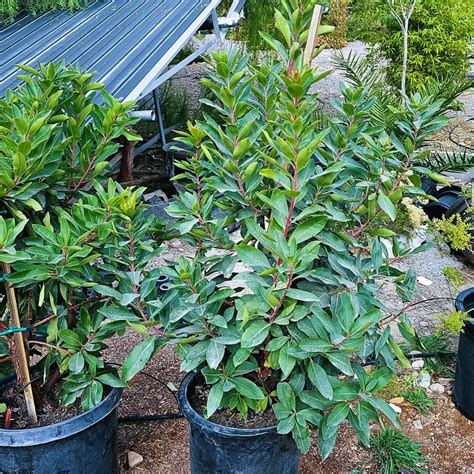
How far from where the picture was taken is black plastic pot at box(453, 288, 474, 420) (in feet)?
7.76

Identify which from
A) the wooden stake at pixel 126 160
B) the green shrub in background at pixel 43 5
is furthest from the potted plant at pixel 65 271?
the green shrub in background at pixel 43 5

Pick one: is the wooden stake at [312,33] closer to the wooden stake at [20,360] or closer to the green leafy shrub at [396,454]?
the wooden stake at [20,360]

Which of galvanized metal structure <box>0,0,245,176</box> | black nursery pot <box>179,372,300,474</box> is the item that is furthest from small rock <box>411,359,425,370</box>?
galvanized metal structure <box>0,0,245,176</box>

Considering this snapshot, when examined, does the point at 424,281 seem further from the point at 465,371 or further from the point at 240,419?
the point at 240,419

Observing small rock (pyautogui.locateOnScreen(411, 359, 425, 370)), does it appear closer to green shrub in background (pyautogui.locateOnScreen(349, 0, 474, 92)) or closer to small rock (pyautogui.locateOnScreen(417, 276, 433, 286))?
small rock (pyautogui.locateOnScreen(417, 276, 433, 286))

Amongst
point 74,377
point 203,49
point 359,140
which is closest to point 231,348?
point 74,377

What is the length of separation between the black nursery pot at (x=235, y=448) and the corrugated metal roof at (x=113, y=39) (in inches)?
58.2

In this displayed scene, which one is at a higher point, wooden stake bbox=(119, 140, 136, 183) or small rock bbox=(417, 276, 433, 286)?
wooden stake bbox=(119, 140, 136, 183)

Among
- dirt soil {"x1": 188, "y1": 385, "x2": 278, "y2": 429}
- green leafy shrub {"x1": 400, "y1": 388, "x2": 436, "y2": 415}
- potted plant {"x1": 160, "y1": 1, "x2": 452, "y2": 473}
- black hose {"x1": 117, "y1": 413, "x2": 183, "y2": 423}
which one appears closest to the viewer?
potted plant {"x1": 160, "y1": 1, "x2": 452, "y2": 473}

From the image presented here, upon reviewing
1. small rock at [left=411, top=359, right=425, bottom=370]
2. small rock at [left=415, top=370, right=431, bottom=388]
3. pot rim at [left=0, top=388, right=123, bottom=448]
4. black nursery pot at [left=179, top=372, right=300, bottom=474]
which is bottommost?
small rock at [left=411, top=359, right=425, bottom=370]

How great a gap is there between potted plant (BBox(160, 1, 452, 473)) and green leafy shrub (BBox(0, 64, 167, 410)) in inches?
5.0

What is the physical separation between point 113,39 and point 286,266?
245 cm

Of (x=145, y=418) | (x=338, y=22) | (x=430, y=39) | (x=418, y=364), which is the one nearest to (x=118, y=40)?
(x=145, y=418)

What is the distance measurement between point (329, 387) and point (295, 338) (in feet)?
0.50
